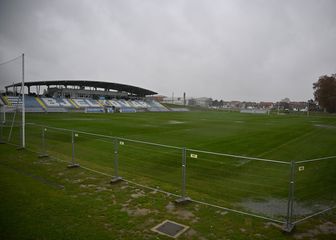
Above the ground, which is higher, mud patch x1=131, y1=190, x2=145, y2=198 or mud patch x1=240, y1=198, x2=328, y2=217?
mud patch x1=131, y1=190, x2=145, y2=198

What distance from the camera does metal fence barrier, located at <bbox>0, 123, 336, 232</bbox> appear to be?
21.5 feet

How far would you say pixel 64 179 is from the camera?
8.51 meters

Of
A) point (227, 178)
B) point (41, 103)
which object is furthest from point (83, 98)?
point (227, 178)

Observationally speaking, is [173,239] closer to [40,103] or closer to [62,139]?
[62,139]

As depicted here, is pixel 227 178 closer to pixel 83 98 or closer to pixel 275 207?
pixel 275 207

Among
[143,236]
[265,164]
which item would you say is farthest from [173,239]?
[265,164]

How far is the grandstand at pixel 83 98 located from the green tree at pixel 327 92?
60.0 meters

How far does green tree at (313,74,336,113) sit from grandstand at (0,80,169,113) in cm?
6004

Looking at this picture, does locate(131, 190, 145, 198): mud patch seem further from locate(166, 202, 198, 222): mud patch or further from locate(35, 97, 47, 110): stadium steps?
locate(35, 97, 47, 110): stadium steps

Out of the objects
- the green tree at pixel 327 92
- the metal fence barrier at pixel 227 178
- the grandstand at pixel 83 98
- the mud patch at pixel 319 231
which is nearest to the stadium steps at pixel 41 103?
the grandstand at pixel 83 98

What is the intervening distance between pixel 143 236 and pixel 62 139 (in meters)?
15.0

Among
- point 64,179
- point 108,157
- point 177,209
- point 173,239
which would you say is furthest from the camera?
point 108,157

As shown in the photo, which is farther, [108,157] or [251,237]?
[108,157]

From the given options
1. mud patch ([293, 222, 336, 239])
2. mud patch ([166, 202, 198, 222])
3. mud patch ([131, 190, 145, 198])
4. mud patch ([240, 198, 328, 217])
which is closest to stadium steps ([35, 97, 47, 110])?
mud patch ([131, 190, 145, 198])
